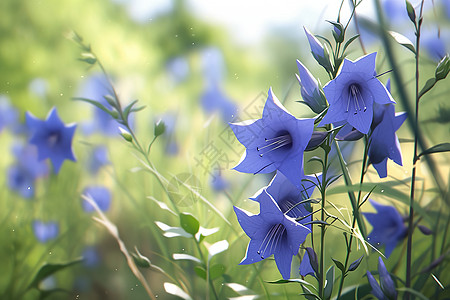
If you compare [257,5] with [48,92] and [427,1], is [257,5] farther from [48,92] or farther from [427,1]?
[48,92]

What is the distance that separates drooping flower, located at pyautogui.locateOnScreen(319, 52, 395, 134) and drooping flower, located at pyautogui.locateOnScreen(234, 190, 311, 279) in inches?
3.9

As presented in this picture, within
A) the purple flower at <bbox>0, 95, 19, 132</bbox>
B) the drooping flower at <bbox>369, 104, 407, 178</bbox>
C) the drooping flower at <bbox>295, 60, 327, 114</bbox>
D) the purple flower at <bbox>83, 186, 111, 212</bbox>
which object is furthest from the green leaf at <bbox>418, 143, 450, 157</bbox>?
the purple flower at <bbox>0, 95, 19, 132</bbox>

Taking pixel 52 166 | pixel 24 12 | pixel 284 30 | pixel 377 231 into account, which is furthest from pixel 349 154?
pixel 24 12

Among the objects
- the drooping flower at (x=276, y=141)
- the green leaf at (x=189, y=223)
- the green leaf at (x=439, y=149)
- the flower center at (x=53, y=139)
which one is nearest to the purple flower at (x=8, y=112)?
the flower center at (x=53, y=139)

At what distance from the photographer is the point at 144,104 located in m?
0.77

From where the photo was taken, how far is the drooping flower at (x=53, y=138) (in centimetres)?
76

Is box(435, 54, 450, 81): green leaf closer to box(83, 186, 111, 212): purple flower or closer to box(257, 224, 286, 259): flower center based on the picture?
box(257, 224, 286, 259): flower center

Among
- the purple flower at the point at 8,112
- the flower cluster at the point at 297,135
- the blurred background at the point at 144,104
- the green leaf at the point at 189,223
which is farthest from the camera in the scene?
the purple flower at the point at 8,112

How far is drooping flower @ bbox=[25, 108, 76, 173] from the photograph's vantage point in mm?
765

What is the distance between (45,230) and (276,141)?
20.3 inches

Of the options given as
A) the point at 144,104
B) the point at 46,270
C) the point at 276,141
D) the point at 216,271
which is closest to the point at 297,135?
the point at 276,141

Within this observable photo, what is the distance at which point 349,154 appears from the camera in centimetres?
70

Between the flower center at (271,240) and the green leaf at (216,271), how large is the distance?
18 centimetres

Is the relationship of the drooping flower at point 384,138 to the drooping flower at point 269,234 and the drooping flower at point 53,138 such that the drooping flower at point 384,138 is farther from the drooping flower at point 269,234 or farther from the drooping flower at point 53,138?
the drooping flower at point 53,138
